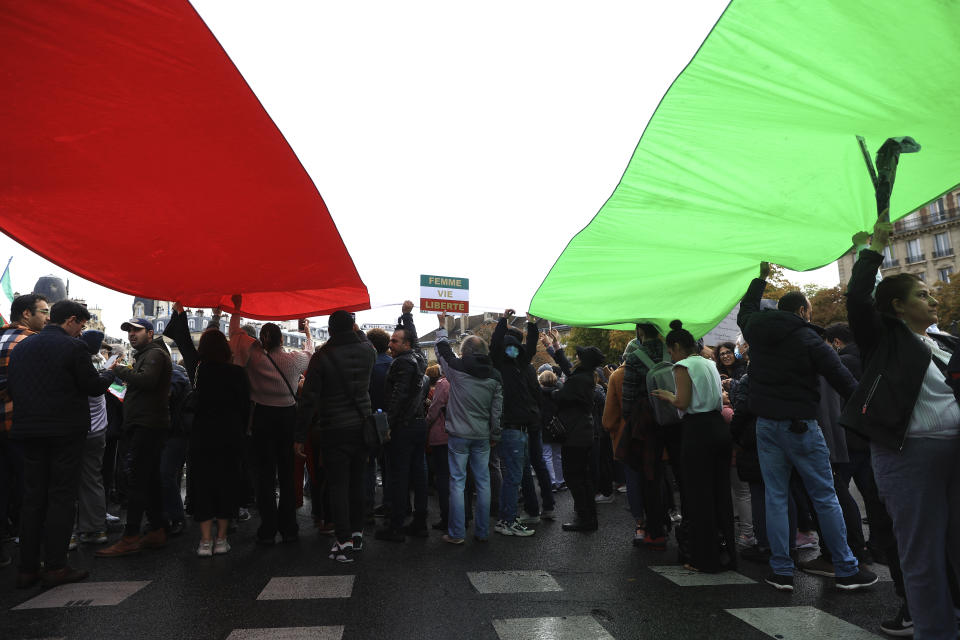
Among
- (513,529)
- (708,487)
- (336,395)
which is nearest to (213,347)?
(336,395)

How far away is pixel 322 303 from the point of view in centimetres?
735

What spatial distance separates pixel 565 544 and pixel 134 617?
143 inches

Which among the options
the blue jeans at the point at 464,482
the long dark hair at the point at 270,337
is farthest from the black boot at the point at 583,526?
the long dark hair at the point at 270,337

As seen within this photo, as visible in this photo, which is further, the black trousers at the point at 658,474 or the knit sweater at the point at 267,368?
the knit sweater at the point at 267,368

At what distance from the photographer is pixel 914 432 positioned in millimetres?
2984

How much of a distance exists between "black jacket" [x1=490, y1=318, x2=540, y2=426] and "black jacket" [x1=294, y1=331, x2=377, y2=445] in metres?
1.71

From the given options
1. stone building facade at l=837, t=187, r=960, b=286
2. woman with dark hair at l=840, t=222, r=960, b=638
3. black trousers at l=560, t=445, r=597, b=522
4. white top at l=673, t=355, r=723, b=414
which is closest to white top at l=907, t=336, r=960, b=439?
woman with dark hair at l=840, t=222, r=960, b=638

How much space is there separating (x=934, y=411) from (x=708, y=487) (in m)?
2.16

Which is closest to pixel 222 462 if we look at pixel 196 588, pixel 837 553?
pixel 196 588

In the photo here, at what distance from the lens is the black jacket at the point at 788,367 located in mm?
4449

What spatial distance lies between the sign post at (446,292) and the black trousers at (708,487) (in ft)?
66.0

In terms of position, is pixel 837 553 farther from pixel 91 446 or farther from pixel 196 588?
pixel 91 446

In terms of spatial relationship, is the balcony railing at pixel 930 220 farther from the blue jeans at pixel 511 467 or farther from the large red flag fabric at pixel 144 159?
the large red flag fabric at pixel 144 159

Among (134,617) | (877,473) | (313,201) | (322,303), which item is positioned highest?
(313,201)
